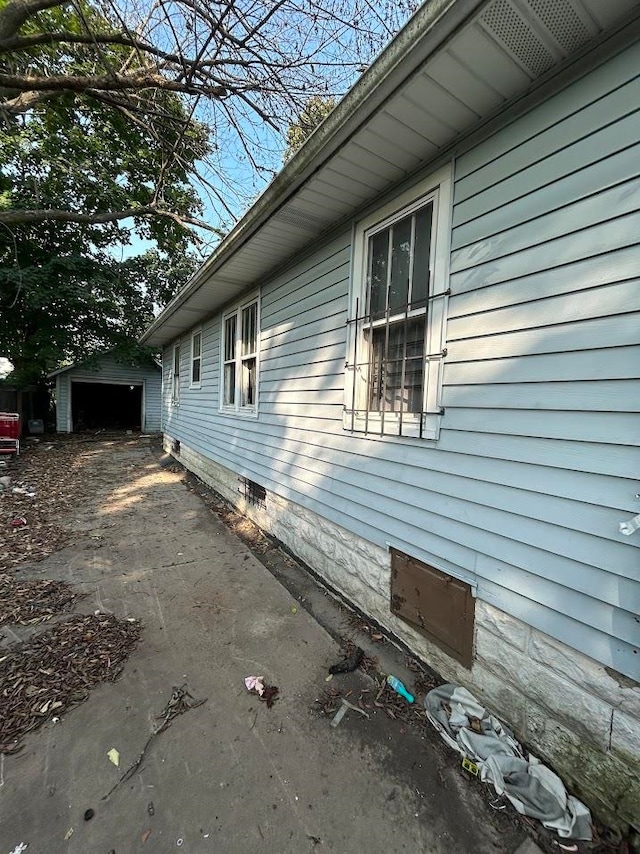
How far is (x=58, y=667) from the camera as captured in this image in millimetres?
2287

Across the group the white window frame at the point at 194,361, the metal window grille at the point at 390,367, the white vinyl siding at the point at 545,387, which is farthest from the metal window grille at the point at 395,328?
the white window frame at the point at 194,361

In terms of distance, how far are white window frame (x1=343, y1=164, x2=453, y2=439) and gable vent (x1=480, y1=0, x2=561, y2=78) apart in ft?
1.87

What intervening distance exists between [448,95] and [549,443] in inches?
73.4

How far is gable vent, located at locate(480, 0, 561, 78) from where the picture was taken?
1.48 m

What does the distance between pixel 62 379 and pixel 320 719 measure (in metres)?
16.7

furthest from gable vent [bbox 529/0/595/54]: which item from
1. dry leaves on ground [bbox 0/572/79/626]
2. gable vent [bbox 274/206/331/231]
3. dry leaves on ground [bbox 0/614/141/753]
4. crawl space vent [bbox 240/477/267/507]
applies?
dry leaves on ground [bbox 0/572/79/626]

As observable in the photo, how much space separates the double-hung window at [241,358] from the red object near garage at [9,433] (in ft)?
21.1

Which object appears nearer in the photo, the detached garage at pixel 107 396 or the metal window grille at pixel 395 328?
the metal window grille at pixel 395 328

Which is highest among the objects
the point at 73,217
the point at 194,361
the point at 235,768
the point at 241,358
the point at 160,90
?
the point at 160,90

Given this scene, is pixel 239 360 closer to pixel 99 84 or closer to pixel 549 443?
pixel 99 84

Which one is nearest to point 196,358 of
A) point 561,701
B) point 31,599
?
point 31,599

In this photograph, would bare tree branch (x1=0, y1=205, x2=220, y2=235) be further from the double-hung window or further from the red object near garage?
the red object near garage

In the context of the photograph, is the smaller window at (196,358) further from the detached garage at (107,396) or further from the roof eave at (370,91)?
the detached garage at (107,396)

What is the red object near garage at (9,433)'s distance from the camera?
873 centimetres
